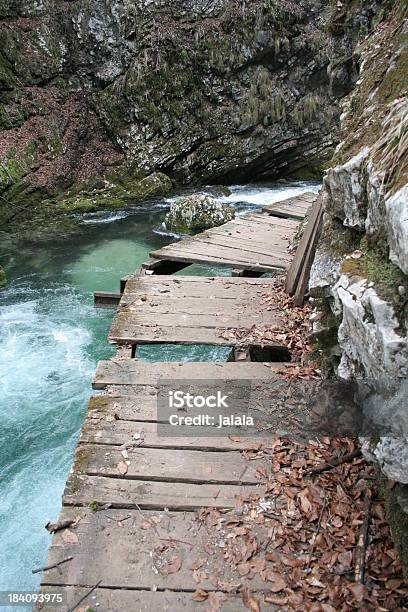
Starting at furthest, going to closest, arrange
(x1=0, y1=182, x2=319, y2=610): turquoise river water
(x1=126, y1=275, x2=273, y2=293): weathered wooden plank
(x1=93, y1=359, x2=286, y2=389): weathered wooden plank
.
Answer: (x1=126, y1=275, x2=273, y2=293): weathered wooden plank
(x1=0, y1=182, x2=319, y2=610): turquoise river water
(x1=93, y1=359, x2=286, y2=389): weathered wooden plank

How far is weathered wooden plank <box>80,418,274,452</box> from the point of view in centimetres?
360

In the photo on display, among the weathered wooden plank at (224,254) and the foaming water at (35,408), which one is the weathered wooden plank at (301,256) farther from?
the foaming water at (35,408)

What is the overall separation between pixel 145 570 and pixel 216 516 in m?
0.52

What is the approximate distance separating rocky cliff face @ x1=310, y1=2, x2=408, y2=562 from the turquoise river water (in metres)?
4.01

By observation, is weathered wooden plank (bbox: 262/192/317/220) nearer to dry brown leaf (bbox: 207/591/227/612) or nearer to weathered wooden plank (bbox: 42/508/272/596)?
weathered wooden plank (bbox: 42/508/272/596)

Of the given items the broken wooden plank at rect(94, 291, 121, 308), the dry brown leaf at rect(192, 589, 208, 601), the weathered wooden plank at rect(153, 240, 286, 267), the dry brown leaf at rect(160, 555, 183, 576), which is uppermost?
the dry brown leaf at rect(160, 555, 183, 576)

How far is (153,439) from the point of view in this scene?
3.66 m

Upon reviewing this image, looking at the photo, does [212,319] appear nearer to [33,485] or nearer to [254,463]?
[254,463]

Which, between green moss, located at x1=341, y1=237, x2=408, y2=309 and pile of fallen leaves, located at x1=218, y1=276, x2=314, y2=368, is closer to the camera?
green moss, located at x1=341, y1=237, x2=408, y2=309

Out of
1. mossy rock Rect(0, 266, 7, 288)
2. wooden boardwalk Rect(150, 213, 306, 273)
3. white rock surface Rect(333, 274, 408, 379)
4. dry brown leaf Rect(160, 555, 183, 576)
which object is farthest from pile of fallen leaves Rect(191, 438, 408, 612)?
mossy rock Rect(0, 266, 7, 288)

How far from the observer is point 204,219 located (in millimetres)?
14352

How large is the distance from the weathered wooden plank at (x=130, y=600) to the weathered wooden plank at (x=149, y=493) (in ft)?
1.75

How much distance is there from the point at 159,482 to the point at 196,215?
1170 cm

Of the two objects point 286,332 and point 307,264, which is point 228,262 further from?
point 286,332
